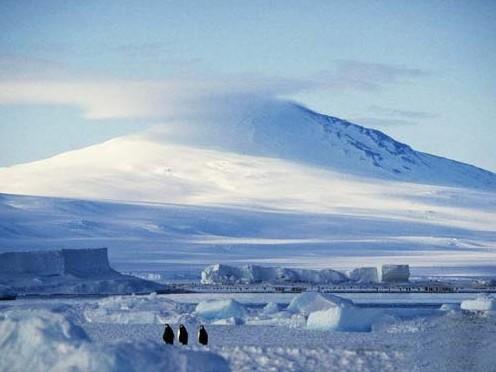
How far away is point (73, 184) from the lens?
115750 mm

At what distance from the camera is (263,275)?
201ft

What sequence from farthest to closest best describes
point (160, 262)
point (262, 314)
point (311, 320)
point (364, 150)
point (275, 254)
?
point (364, 150) < point (275, 254) < point (160, 262) < point (262, 314) < point (311, 320)

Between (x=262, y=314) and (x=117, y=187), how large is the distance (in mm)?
88346

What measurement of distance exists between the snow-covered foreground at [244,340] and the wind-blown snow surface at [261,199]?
165 ft

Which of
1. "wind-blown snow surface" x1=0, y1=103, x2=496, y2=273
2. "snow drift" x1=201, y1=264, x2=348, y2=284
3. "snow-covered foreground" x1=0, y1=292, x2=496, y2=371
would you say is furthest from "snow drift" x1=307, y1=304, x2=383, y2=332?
"wind-blown snow surface" x1=0, y1=103, x2=496, y2=273

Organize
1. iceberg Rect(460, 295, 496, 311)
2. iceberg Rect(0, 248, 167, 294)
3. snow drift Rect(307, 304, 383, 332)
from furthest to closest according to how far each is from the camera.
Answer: iceberg Rect(0, 248, 167, 294)
iceberg Rect(460, 295, 496, 311)
snow drift Rect(307, 304, 383, 332)

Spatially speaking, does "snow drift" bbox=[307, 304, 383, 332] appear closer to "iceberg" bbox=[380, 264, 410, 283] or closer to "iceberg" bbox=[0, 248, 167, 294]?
"iceberg" bbox=[0, 248, 167, 294]

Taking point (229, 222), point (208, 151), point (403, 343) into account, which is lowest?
point (403, 343)

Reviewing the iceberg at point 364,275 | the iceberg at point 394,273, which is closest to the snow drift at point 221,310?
the iceberg at point 394,273

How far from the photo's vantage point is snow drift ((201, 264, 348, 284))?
194 feet

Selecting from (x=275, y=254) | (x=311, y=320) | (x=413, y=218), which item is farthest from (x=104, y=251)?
(x=413, y=218)

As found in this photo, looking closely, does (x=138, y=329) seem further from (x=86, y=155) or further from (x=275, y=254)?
(x=86, y=155)

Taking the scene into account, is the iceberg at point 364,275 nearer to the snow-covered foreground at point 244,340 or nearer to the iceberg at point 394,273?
the iceberg at point 394,273

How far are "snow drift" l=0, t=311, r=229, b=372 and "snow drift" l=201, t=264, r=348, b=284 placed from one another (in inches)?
1647
